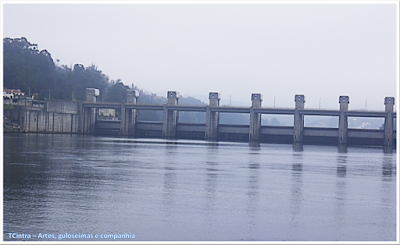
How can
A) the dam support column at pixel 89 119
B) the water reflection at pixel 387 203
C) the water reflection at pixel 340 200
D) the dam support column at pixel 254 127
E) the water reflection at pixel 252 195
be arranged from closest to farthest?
the water reflection at pixel 387 203, the water reflection at pixel 252 195, the water reflection at pixel 340 200, the dam support column at pixel 254 127, the dam support column at pixel 89 119

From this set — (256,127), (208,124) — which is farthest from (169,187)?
(208,124)

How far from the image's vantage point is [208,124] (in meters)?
96.9

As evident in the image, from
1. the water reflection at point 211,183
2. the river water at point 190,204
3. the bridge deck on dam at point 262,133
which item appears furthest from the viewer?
the bridge deck on dam at point 262,133

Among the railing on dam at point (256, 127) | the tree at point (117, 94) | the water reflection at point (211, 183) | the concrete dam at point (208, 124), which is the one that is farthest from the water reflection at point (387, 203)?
the tree at point (117, 94)

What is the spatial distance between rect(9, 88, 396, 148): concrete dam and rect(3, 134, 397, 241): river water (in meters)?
58.5

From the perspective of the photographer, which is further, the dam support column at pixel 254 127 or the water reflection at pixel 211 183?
the dam support column at pixel 254 127

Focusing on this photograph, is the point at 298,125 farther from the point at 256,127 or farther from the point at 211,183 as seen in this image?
the point at 211,183

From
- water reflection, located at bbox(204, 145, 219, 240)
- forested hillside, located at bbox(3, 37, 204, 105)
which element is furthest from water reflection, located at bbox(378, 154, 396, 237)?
forested hillside, located at bbox(3, 37, 204, 105)

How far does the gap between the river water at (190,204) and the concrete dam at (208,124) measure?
58.5 meters

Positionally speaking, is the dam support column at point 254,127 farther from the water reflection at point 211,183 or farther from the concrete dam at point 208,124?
the water reflection at point 211,183

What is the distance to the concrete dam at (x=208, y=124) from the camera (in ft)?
303

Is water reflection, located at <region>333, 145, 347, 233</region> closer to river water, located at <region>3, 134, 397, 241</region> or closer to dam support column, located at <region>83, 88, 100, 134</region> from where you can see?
river water, located at <region>3, 134, 397, 241</region>

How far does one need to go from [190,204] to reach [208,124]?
75.3 metres

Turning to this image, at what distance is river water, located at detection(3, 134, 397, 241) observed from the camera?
16.9 m
